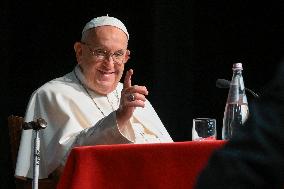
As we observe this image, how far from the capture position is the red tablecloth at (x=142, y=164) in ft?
6.23

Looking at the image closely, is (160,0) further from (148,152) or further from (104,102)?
(148,152)

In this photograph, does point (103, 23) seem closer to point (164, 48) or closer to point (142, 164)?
point (142, 164)

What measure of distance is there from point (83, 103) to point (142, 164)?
4.29 ft

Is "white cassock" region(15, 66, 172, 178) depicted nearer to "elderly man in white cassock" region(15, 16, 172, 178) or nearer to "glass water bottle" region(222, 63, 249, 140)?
"elderly man in white cassock" region(15, 16, 172, 178)

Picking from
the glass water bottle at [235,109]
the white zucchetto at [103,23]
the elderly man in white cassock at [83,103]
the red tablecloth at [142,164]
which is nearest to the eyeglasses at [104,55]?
the elderly man in white cassock at [83,103]

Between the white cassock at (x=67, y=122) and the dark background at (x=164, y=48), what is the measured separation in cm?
204

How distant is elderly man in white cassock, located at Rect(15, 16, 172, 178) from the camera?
294 centimetres

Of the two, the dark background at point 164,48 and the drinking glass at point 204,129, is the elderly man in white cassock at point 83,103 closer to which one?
the drinking glass at point 204,129

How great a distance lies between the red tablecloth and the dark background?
3.33m

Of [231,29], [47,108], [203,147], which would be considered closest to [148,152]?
[203,147]

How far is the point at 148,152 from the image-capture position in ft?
6.23

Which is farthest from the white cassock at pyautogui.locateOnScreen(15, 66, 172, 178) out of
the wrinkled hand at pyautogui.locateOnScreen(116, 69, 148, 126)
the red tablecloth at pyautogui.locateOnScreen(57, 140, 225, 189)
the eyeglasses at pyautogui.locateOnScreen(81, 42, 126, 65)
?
the red tablecloth at pyautogui.locateOnScreen(57, 140, 225, 189)

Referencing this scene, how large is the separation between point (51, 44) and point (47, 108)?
93.5 inches

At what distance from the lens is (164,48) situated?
5477 millimetres
